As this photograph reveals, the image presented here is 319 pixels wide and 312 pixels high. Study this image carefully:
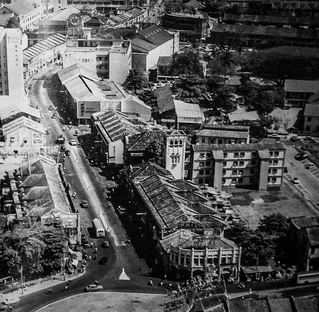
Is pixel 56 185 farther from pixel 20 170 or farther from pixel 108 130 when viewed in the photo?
pixel 108 130

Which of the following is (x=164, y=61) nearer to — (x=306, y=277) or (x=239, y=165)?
(x=239, y=165)

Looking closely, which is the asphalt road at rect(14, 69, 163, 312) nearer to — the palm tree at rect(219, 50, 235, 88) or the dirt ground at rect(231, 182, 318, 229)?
the dirt ground at rect(231, 182, 318, 229)

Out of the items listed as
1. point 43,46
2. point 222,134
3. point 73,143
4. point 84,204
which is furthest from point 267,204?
point 43,46

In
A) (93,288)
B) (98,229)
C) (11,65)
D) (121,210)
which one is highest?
(11,65)

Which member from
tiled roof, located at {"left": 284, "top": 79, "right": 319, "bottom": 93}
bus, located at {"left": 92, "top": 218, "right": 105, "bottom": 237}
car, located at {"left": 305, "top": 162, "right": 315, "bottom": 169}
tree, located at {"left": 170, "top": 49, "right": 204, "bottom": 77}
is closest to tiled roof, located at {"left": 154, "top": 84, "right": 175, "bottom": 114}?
tree, located at {"left": 170, "top": 49, "right": 204, "bottom": 77}

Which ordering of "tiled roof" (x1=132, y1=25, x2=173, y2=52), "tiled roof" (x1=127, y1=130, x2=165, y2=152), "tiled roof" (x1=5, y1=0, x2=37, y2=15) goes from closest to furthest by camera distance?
"tiled roof" (x1=127, y1=130, x2=165, y2=152), "tiled roof" (x1=132, y1=25, x2=173, y2=52), "tiled roof" (x1=5, y1=0, x2=37, y2=15)

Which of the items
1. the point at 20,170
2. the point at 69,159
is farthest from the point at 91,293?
the point at 69,159
